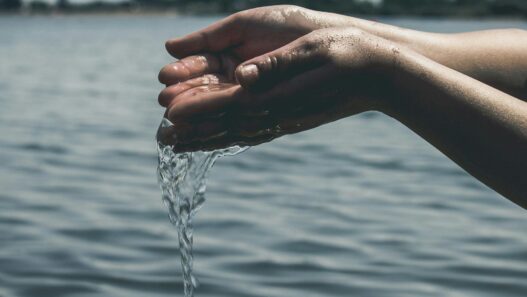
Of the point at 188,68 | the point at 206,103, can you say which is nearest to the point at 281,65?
the point at 206,103

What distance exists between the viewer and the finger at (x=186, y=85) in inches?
132

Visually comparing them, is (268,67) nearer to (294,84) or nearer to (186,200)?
(294,84)

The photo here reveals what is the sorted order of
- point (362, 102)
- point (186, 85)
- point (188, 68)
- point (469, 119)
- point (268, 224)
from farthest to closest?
point (268, 224), point (188, 68), point (186, 85), point (362, 102), point (469, 119)

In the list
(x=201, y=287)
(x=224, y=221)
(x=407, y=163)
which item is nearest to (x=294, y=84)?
(x=201, y=287)

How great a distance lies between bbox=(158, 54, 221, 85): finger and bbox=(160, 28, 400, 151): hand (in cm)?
57

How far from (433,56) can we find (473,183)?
24.0ft

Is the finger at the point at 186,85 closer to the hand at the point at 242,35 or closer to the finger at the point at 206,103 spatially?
the hand at the point at 242,35

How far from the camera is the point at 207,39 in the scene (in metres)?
3.87

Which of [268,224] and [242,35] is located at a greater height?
[242,35]

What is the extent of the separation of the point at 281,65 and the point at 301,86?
84 millimetres

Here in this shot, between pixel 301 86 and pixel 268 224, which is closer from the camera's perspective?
pixel 301 86

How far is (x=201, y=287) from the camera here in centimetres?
638

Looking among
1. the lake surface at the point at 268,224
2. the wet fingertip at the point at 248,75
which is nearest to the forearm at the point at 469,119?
the wet fingertip at the point at 248,75

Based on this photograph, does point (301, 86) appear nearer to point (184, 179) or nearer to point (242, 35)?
point (242, 35)
